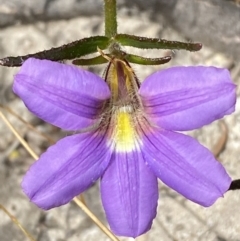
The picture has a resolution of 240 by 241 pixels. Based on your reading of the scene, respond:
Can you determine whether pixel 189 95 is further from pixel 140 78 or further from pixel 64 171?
pixel 140 78

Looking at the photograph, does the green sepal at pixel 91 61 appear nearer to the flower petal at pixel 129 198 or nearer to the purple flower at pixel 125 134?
the purple flower at pixel 125 134

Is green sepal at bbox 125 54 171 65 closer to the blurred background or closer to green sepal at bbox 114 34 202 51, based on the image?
green sepal at bbox 114 34 202 51

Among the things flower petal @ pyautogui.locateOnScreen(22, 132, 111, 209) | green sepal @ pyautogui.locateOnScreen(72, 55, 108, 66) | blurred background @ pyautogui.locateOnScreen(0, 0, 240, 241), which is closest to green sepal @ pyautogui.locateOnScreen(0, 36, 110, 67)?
green sepal @ pyautogui.locateOnScreen(72, 55, 108, 66)

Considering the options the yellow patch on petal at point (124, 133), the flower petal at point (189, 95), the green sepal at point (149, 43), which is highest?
the green sepal at point (149, 43)

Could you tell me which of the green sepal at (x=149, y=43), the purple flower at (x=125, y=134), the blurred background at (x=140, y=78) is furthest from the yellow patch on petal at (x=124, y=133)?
the blurred background at (x=140, y=78)

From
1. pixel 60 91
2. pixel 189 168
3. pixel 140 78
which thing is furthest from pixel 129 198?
pixel 140 78
